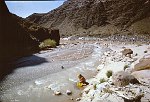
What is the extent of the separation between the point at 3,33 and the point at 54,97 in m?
16.4

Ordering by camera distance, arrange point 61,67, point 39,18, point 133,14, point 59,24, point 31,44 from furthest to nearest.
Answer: point 39,18
point 59,24
point 133,14
point 31,44
point 61,67

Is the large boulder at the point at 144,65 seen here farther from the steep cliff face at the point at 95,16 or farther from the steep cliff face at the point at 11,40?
the steep cliff face at the point at 95,16

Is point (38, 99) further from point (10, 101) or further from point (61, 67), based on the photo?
point (61, 67)

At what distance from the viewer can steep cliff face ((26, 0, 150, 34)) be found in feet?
262

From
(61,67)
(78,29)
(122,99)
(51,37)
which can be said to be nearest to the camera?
(122,99)

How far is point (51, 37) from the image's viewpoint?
42.8 m

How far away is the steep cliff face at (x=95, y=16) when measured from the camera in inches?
3140

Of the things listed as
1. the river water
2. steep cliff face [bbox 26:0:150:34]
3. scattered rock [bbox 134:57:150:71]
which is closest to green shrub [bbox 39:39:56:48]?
the river water

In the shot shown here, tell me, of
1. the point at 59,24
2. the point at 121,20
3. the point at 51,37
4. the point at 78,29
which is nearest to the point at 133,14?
the point at 121,20

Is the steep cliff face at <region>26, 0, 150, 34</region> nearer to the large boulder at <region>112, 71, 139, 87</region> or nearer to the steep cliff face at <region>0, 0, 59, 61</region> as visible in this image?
the steep cliff face at <region>0, 0, 59, 61</region>

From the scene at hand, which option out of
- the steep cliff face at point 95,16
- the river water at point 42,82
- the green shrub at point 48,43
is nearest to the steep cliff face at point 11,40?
the green shrub at point 48,43

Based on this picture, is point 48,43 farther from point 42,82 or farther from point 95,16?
point 95,16

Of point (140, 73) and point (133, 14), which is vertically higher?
point (133, 14)

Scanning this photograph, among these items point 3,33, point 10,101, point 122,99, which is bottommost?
point 10,101
